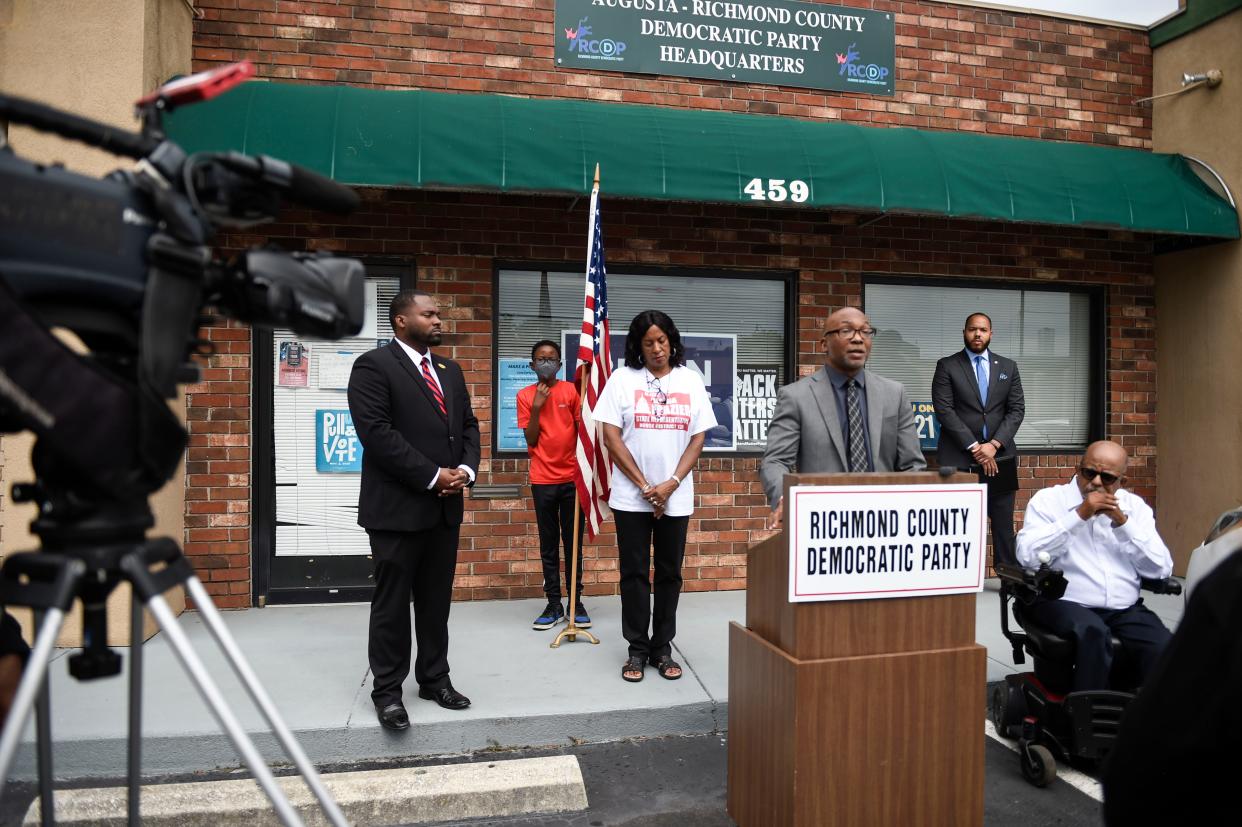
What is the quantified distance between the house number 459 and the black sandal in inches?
124

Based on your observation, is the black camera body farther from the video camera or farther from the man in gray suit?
the man in gray suit

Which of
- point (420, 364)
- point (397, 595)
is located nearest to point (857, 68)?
point (420, 364)

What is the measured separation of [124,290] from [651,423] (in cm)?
358

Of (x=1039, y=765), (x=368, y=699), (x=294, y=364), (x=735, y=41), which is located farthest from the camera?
(x=735, y=41)

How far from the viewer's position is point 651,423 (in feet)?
15.7

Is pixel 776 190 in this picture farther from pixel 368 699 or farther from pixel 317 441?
pixel 368 699

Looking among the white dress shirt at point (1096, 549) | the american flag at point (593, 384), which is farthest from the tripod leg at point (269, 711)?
the american flag at point (593, 384)

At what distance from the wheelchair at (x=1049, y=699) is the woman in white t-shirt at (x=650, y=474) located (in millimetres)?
1701

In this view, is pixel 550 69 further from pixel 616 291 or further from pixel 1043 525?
pixel 1043 525

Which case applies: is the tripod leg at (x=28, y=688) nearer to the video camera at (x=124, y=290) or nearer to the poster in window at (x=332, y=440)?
the video camera at (x=124, y=290)

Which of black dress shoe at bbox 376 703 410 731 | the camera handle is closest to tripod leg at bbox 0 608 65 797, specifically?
the camera handle

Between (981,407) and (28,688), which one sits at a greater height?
(981,407)

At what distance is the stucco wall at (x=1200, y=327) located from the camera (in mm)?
6875

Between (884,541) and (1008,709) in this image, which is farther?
(1008,709)
